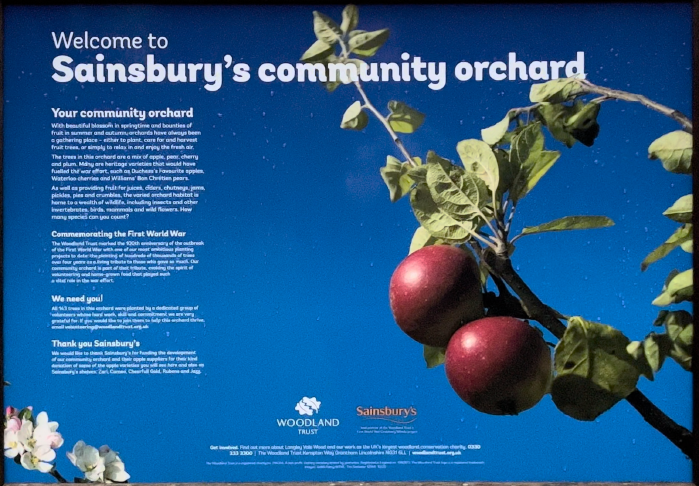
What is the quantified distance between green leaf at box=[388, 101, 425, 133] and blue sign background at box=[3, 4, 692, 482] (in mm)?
25

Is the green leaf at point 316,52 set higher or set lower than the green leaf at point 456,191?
higher

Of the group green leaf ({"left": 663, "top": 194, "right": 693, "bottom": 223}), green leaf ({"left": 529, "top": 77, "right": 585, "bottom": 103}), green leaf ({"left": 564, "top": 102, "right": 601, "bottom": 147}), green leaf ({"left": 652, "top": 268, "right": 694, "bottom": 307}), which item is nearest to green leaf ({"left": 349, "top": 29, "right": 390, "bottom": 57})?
green leaf ({"left": 529, "top": 77, "right": 585, "bottom": 103})

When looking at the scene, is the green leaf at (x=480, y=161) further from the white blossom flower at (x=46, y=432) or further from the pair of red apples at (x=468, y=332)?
the white blossom flower at (x=46, y=432)

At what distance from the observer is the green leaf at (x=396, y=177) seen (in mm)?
Result: 1987

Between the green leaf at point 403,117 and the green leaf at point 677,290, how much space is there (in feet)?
2.59

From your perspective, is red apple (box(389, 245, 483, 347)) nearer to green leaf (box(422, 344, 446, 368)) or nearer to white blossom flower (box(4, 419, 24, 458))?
green leaf (box(422, 344, 446, 368))

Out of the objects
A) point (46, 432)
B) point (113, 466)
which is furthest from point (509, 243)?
point (46, 432)

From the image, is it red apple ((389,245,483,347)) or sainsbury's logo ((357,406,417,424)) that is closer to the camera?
red apple ((389,245,483,347))

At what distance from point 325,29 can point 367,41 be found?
0.12 meters

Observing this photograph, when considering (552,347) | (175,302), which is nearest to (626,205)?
(552,347)

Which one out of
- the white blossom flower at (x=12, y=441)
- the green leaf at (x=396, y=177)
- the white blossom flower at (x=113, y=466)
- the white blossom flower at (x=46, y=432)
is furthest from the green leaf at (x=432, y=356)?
the white blossom flower at (x=12, y=441)

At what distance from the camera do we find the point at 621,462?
1987 mm

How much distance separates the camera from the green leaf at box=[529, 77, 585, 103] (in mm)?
1948

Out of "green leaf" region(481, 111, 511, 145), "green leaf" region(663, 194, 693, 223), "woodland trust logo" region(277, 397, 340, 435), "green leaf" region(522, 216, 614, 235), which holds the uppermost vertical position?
"green leaf" region(481, 111, 511, 145)
